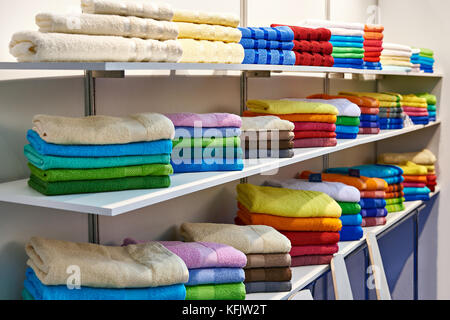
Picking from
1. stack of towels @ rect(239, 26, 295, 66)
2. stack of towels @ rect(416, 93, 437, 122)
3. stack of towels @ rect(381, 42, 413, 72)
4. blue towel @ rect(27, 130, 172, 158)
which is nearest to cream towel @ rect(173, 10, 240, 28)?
stack of towels @ rect(239, 26, 295, 66)

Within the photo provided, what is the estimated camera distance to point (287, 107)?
2139 mm

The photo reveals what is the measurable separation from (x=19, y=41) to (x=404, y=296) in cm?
322

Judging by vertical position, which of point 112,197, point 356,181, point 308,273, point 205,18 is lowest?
point 308,273

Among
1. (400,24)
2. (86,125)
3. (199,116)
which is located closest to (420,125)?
(400,24)

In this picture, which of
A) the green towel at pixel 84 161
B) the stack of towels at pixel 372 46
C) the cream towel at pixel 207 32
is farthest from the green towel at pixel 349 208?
the green towel at pixel 84 161

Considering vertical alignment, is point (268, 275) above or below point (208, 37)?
below

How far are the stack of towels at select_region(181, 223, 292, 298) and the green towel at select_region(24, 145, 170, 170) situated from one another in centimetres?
46

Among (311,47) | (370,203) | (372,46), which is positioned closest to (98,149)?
(311,47)

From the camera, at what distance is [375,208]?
2.67 m

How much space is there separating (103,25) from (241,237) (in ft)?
2.59

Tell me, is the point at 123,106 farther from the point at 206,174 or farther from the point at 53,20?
the point at 53,20

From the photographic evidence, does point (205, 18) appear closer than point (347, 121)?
Yes

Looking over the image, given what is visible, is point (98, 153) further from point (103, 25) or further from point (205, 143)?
point (205, 143)

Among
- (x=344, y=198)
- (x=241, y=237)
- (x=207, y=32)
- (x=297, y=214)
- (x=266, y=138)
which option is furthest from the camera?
(x=344, y=198)
